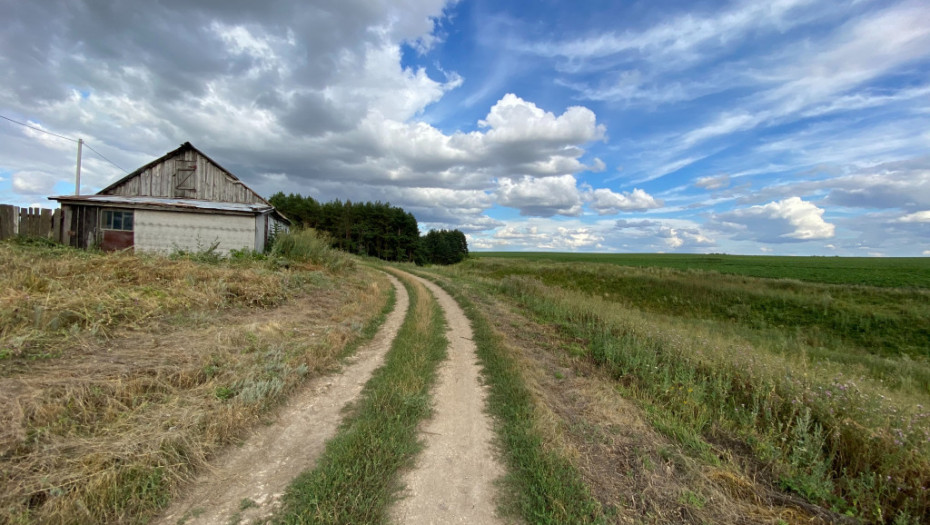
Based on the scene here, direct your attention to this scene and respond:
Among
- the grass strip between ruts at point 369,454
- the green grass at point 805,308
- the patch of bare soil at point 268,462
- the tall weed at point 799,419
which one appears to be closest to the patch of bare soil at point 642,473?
the tall weed at point 799,419

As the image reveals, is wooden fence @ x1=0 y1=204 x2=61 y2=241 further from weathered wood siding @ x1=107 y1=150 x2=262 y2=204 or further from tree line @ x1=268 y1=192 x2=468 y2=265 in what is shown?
tree line @ x1=268 y1=192 x2=468 y2=265

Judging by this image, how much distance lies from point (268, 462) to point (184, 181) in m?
24.6

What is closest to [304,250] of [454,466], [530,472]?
[454,466]

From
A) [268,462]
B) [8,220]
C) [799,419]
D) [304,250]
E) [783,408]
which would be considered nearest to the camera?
[268,462]

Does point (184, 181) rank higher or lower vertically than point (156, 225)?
higher

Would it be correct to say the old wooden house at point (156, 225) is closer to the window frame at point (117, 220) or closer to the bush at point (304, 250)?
the window frame at point (117, 220)

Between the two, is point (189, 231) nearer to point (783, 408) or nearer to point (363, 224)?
point (783, 408)

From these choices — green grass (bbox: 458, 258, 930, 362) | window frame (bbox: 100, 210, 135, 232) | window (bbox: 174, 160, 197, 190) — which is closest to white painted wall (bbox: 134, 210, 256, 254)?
window frame (bbox: 100, 210, 135, 232)

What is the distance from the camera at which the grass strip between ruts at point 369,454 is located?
2.90 metres

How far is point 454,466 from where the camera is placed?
12.0ft

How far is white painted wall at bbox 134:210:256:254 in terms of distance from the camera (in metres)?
16.6

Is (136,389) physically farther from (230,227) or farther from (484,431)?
(230,227)

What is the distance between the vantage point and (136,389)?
4.42 meters

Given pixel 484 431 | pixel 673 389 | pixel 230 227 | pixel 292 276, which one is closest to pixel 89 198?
pixel 230 227
